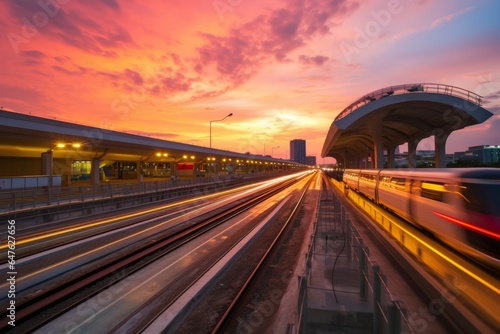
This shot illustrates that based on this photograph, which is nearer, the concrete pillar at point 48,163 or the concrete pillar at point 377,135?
the concrete pillar at point 48,163

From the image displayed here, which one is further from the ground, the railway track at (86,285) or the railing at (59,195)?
the railing at (59,195)

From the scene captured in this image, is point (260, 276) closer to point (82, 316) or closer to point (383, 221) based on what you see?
point (82, 316)

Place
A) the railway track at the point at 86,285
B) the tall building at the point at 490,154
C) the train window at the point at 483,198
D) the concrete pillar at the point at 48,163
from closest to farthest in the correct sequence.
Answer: the railway track at the point at 86,285 → the train window at the point at 483,198 → the concrete pillar at the point at 48,163 → the tall building at the point at 490,154

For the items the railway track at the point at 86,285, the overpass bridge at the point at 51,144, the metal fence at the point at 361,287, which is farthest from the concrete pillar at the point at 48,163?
the metal fence at the point at 361,287

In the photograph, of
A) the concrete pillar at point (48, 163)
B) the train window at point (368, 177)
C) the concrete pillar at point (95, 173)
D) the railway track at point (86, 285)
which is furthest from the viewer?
the concrete pillar at point (95, 173)

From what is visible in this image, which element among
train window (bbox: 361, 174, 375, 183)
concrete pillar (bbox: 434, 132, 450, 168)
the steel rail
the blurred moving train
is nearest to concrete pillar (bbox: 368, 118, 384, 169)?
concrete pillar (bbox: 434, 132, 450, 168)

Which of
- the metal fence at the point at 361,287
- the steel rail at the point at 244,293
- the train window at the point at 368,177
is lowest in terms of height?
the steel rail at the point at 244,293

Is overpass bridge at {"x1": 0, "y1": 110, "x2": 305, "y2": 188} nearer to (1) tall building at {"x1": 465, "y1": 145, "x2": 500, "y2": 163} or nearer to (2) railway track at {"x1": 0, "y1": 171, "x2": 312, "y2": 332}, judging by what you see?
(2) railway track at {"x1": 0, "y1": 171, "x2": 312, "y2": 332}

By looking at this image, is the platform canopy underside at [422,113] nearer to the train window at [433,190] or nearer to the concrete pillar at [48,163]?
the train window at [433,190]

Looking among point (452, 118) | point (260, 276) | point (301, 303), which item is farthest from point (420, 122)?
point (301, 303)

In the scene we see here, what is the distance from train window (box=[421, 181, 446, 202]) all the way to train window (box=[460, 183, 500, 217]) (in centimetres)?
183

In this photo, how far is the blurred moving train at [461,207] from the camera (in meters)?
7.92

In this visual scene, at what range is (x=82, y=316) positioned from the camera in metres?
6.48

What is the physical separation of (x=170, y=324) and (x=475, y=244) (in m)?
8.66
